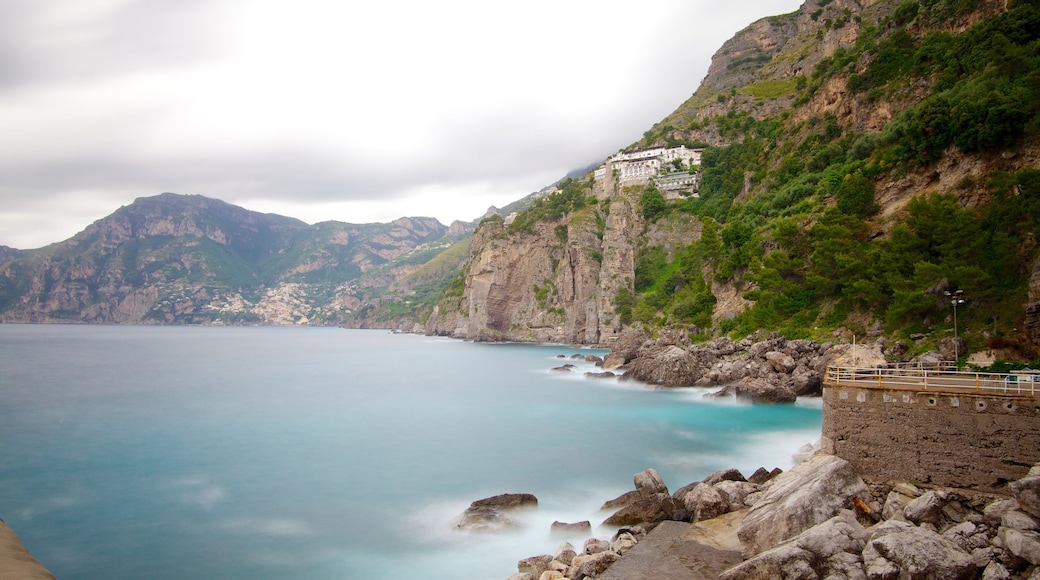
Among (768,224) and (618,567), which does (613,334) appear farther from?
(618,567)

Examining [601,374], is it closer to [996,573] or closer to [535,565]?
[535,565]

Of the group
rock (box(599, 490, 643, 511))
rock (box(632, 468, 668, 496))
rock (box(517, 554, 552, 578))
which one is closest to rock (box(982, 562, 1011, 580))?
rock (box(517, 554, 552, 578))

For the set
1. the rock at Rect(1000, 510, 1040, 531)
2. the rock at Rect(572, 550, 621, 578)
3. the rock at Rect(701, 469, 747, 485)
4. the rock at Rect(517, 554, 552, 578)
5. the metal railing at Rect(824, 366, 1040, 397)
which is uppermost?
the metal railing at Rect(824, 366, 1040, 397)

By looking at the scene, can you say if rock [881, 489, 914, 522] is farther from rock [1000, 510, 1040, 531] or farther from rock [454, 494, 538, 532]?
rock [454, 494, 538, 532]

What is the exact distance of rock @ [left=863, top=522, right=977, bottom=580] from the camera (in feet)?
27.0

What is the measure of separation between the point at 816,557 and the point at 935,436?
470cm

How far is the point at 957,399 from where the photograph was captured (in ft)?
37.2

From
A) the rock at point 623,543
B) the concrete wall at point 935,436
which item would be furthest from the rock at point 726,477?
the rock at point 623,543

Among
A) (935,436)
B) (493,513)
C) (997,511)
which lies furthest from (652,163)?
(997,511)

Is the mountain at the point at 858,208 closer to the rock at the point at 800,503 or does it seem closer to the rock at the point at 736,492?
the rock at the point at 736,492

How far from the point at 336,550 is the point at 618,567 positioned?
8616 mm

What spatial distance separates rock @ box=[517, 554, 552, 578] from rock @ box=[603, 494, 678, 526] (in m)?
2.86

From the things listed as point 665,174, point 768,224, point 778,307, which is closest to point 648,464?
point 778,307

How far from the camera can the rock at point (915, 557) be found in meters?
8.23
